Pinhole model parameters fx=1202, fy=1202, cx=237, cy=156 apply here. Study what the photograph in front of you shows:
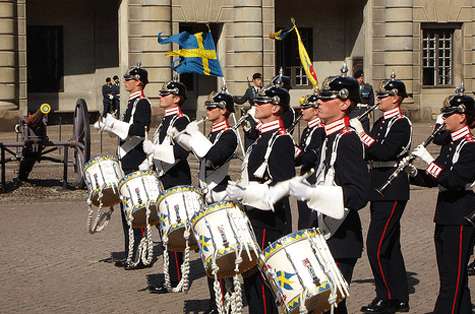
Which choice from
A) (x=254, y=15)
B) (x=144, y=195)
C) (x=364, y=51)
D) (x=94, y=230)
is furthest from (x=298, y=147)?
(x=364, y=51)

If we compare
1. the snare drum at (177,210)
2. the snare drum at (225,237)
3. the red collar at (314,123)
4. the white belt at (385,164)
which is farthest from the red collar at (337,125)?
the red collar at (314,123)

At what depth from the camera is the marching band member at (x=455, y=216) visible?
8.73 m

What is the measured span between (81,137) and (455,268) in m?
10.2

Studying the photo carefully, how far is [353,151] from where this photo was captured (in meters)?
7.74

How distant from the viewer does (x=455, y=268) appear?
28.6 ft

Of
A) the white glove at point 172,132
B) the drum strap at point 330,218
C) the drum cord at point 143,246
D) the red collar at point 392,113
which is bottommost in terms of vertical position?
the drum cord at point 143,246

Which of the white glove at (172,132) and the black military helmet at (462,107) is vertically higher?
the black military helmet at (462,107)

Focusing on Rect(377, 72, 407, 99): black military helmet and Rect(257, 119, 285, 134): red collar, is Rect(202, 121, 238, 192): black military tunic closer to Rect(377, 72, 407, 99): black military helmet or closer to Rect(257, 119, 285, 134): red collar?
Rect(257, 119, 285, 134): red collar

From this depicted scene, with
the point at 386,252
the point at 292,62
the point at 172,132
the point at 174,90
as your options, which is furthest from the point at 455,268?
the point at 292,62

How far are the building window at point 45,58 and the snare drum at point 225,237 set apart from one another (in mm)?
24158

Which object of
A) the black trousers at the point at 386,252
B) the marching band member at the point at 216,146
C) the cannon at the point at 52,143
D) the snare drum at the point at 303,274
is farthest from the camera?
the cannon at the point at 52,143

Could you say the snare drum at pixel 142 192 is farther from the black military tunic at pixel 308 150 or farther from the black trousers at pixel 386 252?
the black trousers at pixel 386 252

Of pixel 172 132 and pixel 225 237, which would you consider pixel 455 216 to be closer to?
pixel 225 237

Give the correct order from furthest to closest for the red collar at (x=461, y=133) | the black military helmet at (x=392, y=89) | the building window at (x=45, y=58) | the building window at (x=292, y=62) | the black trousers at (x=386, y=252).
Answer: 1. the building window at (x=292, y=62)
2. the building window at (x=45, y=58)
3. the black military helmet at (x=392, y=89)
4. the black trousers at (x=386, y=252)
5. the red collar at (x=461, y=133)
